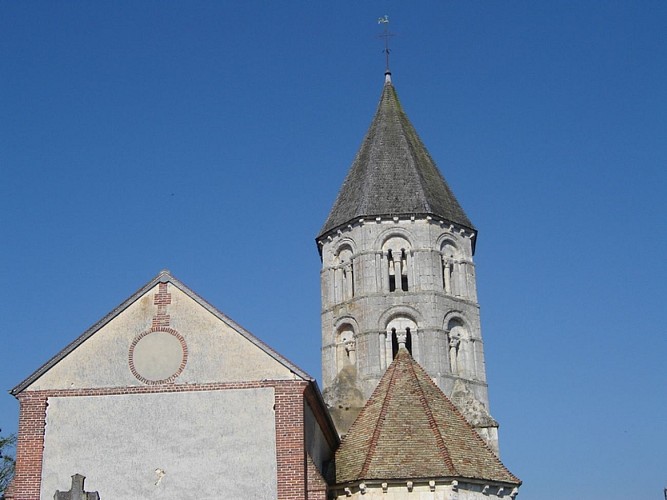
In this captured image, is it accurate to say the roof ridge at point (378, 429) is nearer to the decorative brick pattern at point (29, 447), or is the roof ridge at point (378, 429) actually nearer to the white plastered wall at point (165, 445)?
the white plastered wall at point (165, 445)

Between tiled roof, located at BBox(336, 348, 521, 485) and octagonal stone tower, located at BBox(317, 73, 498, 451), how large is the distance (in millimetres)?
8634

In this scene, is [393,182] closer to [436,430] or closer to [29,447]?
[436,430]

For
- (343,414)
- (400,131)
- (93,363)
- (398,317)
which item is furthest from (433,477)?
(400,131)

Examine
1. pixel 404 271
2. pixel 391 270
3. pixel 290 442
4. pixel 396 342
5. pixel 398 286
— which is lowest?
pixel 290 442

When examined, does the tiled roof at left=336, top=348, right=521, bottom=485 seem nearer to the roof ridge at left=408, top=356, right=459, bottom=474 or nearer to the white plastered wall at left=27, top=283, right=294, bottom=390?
the roof ridge at left=408, top=356, right=459, bottom=474

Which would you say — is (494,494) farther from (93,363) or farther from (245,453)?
(93,363)

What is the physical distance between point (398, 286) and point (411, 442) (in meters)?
13.9

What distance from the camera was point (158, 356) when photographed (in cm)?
2070

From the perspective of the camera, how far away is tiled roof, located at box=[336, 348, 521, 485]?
21.0 meters

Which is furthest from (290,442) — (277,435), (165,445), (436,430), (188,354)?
(436,430)

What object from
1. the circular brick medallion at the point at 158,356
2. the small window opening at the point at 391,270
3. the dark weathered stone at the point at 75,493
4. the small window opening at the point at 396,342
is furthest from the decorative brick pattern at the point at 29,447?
the small window opening at the point at 391,270

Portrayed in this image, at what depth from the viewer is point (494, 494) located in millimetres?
21750

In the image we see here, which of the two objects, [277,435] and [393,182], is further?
[393,182]

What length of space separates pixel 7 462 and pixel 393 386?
73.5 ft
